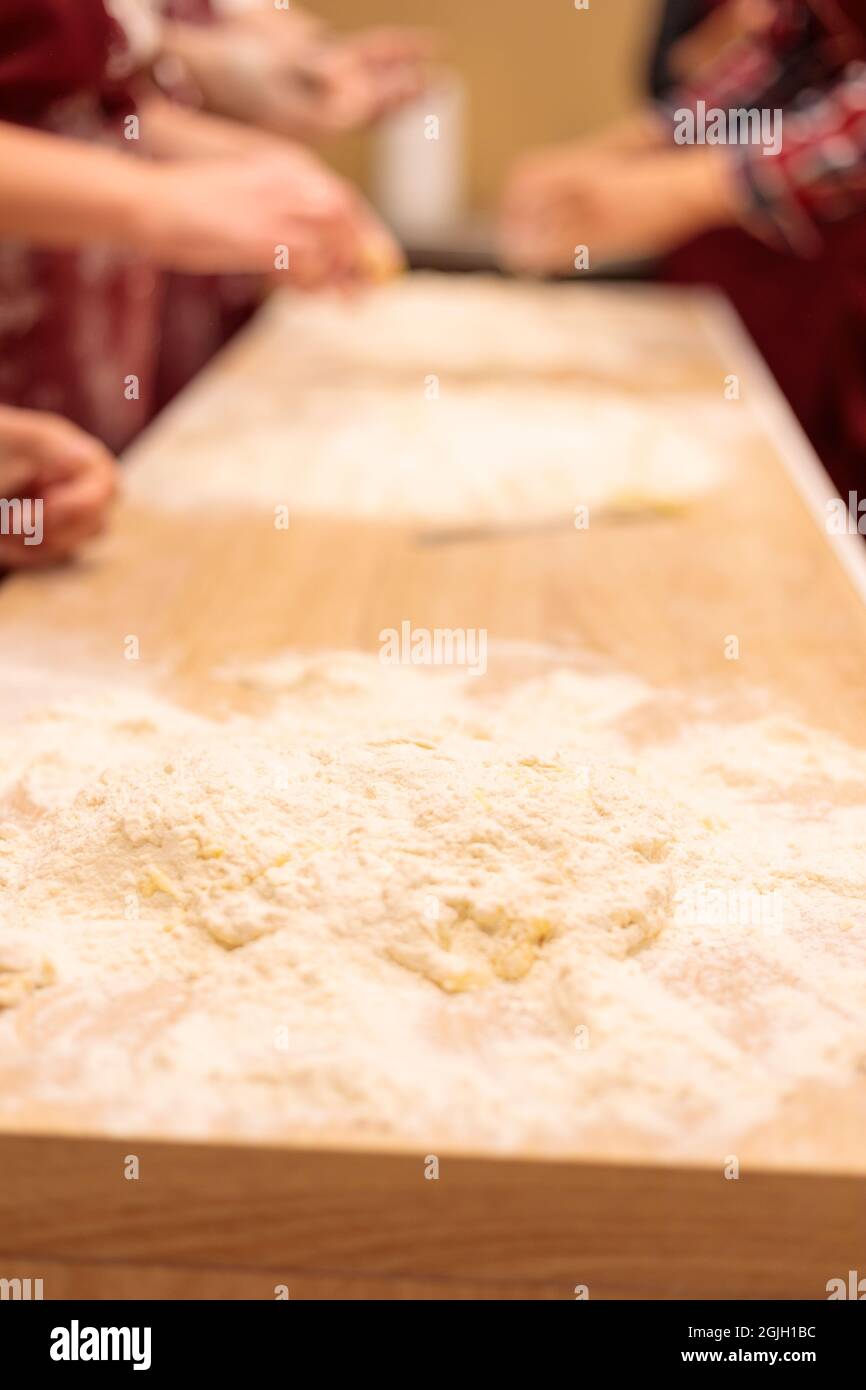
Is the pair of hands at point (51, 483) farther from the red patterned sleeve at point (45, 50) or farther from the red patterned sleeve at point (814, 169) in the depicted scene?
the red patterned sleeve at point (814, 169)

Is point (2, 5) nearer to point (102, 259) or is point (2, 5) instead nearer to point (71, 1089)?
point (102, 259)

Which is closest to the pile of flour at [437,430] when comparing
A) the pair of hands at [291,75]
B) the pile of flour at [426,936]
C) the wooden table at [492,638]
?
the wooden table at [492,638]

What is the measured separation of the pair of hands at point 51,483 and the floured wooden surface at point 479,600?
0.10ft

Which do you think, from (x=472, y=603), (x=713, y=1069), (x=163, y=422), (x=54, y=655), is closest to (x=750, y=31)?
(x=163, y=422)

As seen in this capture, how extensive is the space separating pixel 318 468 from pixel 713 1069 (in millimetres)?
889

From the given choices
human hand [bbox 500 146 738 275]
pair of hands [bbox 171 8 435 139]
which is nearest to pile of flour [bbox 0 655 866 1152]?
human hand [bbox 500 146 738 275]

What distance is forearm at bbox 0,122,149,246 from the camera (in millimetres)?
1035

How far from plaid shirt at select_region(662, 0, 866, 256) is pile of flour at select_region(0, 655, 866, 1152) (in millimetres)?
1128

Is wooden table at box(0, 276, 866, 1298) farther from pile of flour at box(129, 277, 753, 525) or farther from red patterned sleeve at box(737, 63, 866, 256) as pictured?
red patterned sleeve at box(737, 63, 866, 256)

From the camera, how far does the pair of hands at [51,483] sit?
3.34 ft

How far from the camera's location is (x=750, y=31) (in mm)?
2129

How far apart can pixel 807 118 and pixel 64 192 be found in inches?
40.9

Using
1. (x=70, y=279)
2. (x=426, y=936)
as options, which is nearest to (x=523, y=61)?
(x=70, y=279)

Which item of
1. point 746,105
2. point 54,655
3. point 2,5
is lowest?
point 54,655
